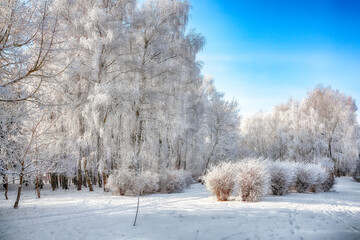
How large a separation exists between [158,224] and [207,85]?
753 inches

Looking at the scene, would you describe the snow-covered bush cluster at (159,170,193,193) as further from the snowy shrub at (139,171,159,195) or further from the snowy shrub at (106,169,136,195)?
the snowy shrub at (106,169,136,195)

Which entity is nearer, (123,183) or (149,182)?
(123,183)

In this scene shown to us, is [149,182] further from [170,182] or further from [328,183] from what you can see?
[328,183]

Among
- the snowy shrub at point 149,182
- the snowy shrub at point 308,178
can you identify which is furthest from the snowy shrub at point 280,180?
the snowy shrub at point 149,182

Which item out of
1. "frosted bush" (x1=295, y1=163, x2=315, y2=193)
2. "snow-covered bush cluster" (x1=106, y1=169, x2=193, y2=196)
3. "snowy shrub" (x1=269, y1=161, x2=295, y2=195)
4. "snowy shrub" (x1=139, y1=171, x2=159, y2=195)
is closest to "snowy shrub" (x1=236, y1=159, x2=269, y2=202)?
"snowy shrub" (x1=269, y1=161, x2=295, y2=195)

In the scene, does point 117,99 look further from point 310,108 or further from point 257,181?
point 310,108

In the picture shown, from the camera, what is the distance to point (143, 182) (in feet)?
31.1

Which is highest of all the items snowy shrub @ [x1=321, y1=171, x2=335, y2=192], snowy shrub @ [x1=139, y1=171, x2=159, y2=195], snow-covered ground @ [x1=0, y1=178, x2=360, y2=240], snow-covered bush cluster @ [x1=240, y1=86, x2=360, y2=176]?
snow-covered bush cluster @ [x1=240, y1=86, x2=360, y2=176]

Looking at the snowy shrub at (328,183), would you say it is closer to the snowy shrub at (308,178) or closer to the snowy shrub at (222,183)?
the snowy shrub at (308,178)

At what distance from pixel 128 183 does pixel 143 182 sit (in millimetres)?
625

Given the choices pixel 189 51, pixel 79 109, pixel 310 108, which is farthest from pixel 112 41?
pixel 310 108

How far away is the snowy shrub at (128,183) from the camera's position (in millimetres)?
9211

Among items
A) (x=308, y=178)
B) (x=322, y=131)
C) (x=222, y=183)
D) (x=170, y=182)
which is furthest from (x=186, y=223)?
(x=322, y=131)

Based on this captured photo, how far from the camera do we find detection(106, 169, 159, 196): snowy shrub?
30.2 feet
